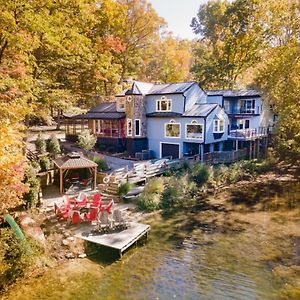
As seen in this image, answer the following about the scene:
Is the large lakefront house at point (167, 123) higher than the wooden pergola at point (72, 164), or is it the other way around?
the large lakefront house at point (167, 123)

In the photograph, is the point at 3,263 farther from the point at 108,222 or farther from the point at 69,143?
the point at 69,143

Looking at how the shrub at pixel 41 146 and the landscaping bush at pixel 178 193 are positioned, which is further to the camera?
the shrub at pixel 41 146

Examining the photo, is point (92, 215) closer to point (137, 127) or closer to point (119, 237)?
point (119, 237)

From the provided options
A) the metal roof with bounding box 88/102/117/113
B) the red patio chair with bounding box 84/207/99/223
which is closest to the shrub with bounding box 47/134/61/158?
the metal roof with bounding box 88/102/117/113

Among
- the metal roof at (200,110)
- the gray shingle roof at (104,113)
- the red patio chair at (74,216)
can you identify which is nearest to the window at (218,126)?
the metal roof at (200,110)

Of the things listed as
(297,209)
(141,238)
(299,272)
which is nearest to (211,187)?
(297,209)

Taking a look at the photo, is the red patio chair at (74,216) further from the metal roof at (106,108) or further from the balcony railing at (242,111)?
the balcony railing at (242,111)
